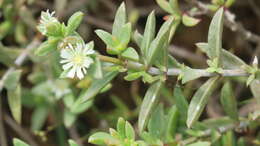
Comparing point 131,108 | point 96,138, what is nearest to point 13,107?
point 96,138

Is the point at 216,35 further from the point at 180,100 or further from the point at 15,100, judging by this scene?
the point at 15,100

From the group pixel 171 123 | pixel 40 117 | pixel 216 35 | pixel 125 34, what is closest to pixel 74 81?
pixel 40 117

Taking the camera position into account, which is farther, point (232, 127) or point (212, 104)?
point (212, 104)

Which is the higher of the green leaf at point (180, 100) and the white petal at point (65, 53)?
the white petal at point (65, 53)

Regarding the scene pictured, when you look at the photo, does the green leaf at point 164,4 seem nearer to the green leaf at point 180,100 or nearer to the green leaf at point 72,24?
the green leaf at point 180,100

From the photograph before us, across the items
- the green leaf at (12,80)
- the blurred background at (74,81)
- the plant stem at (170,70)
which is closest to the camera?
the plant stem at (170,70)

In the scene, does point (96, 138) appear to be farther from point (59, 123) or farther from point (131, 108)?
point (131, 108)

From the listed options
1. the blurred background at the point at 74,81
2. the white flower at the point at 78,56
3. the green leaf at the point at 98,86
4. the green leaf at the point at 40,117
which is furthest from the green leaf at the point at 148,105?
the green leaf at the point at 40,117
